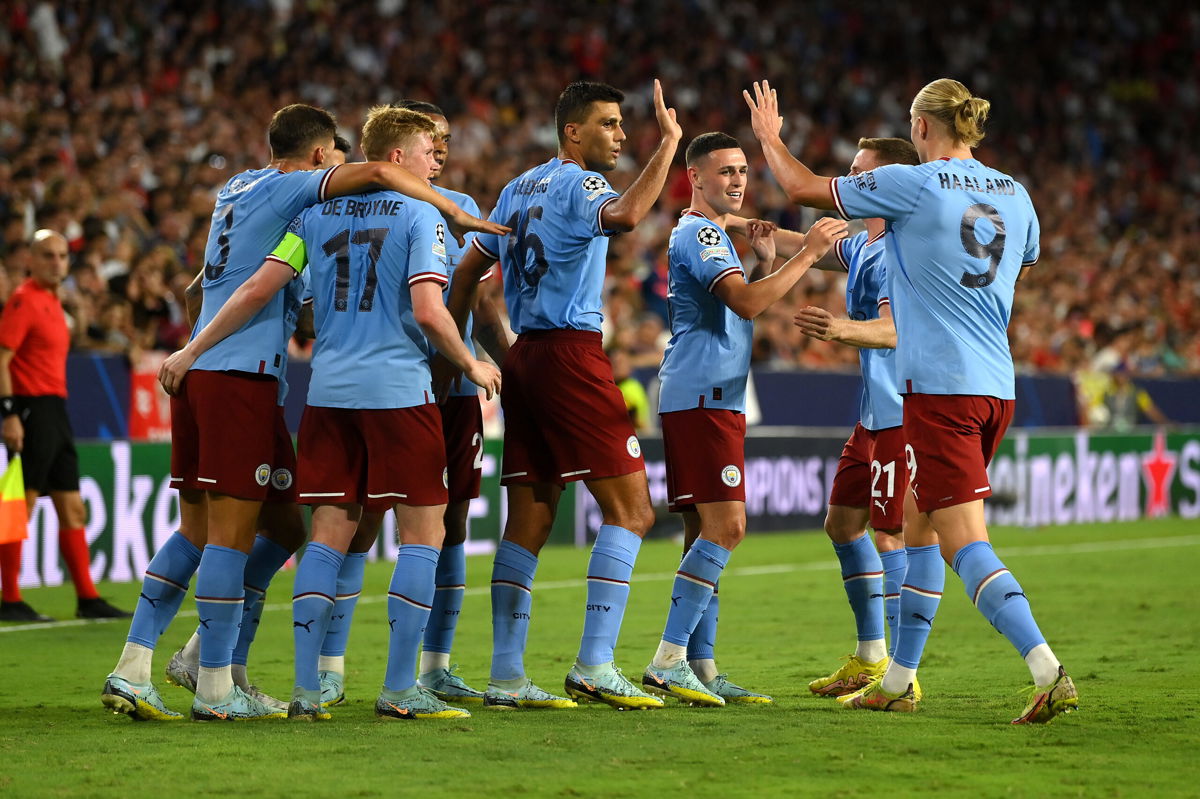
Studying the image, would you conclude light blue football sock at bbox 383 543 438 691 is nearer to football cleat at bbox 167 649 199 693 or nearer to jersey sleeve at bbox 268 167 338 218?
football cleat at bbox 167 649 199 693

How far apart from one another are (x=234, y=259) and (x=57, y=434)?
407 cm

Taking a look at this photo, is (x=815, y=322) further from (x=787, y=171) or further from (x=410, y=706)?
(x=410, y=706)

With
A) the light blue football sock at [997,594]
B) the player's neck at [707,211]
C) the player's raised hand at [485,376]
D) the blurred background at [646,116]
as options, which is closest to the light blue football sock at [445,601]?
the player's raised hand at [485,376]

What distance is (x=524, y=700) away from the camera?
21.0ft

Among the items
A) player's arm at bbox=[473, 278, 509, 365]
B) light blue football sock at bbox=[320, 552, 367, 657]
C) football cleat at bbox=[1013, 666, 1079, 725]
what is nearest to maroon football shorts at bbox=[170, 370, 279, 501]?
light blue football sock at bbox=[320, 552, 367, 657]

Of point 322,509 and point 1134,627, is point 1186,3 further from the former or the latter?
point 322,509

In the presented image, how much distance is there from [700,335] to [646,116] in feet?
58.3

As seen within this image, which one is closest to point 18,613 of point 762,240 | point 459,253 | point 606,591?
point 459,253

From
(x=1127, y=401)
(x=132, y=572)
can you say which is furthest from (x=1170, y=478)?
(x=132, y=572)

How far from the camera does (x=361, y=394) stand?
6.02 metres

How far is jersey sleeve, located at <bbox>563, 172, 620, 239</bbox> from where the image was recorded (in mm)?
6211

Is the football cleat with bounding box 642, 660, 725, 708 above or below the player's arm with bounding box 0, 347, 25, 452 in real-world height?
below

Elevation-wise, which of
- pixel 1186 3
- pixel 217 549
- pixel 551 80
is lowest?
pixel 217 549

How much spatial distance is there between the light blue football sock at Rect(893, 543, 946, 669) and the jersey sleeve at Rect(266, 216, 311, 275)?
267 centimetres
